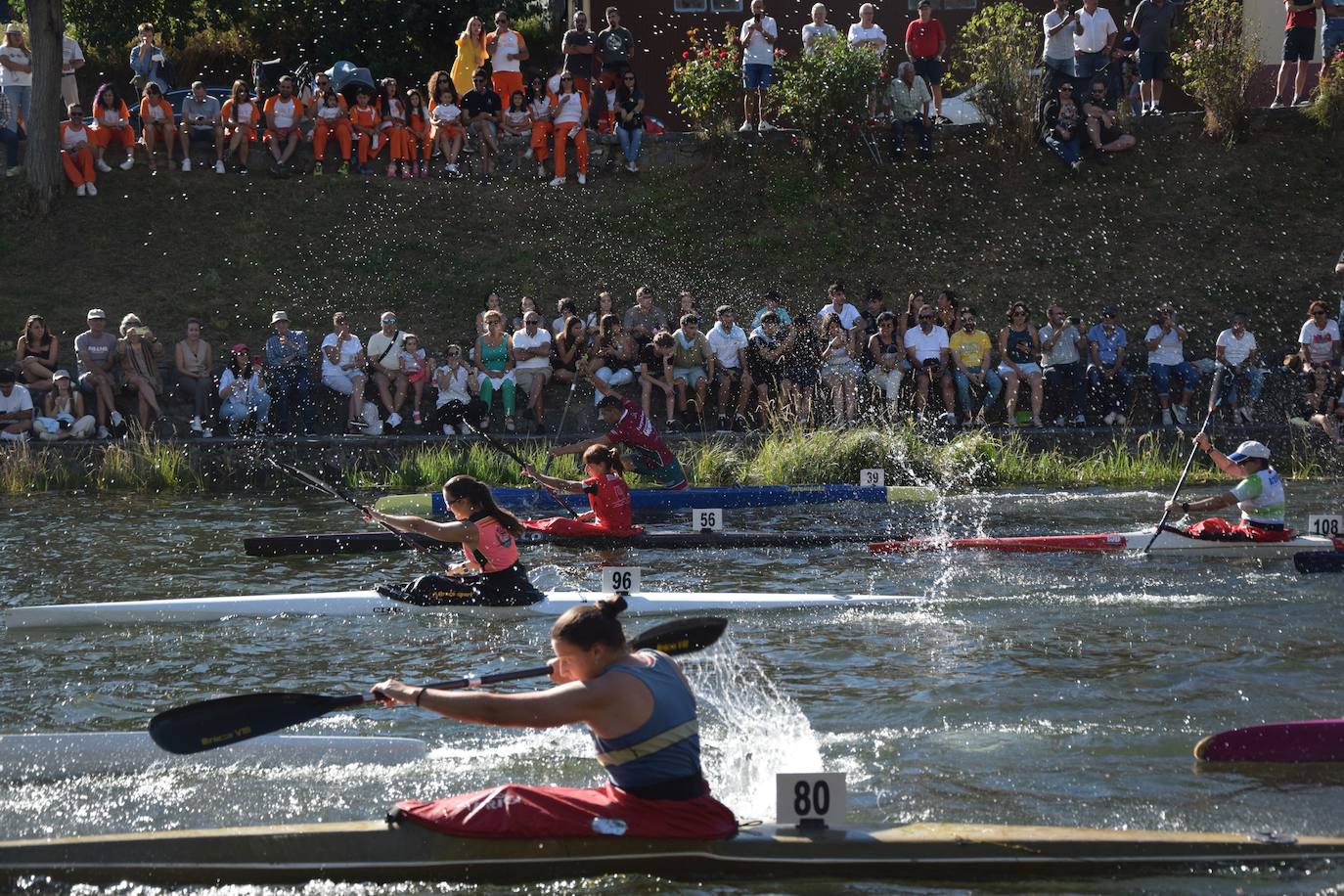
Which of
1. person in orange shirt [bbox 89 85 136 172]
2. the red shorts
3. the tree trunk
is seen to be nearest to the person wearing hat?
the red shorts

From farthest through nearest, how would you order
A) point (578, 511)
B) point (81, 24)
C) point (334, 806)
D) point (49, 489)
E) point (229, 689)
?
point (81, 24), point (49, 489), point (578, 511), point (229, 689), point (334, 806)

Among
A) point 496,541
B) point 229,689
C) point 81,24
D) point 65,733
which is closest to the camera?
point 65,733

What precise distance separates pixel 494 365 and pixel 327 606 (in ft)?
22.6

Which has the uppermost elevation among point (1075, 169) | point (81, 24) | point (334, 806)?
point (81, 24)

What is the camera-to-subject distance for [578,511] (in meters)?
14.6

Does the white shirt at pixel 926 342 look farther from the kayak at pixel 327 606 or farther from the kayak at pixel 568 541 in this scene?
the kayak at pixel 327 606

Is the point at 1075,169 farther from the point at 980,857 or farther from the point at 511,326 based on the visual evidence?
the point at 980,857

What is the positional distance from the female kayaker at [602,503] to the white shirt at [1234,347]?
8.69m

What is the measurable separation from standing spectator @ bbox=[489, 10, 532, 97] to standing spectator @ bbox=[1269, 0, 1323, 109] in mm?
10670

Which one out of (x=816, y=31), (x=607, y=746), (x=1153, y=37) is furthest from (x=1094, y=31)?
(x=607, y=746)

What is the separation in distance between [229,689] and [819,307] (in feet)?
41.9

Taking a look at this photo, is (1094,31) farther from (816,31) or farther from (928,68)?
(816,31)

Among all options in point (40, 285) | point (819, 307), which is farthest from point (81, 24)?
point (819, 307)

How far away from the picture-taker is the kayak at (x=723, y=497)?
14.5 metres
